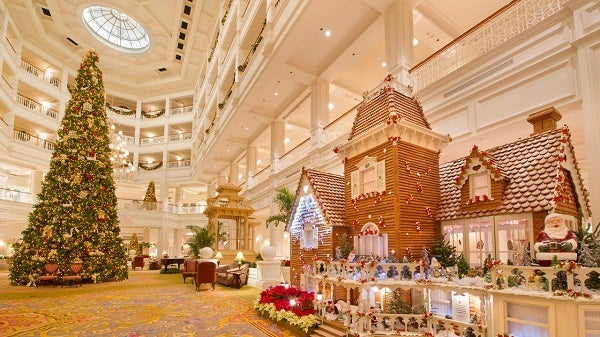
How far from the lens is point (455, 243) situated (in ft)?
23.9

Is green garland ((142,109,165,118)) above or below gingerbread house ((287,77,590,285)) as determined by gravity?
above

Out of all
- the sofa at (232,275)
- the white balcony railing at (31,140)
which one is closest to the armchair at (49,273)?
the sofa at (232,275)

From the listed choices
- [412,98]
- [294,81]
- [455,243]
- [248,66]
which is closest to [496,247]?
[455,243]

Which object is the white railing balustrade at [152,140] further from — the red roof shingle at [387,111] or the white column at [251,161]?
the red roof shingle at [387,111]

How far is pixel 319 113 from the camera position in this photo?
52.8 feet

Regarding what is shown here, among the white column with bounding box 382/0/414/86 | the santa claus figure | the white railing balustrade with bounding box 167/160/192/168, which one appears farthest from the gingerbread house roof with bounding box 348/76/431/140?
the white railing balustrade with bounding box 167/160/192/168

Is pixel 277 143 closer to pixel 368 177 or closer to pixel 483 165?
pixel 368 177

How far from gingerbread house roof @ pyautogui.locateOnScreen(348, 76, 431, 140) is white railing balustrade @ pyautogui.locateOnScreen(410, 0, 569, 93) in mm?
2592

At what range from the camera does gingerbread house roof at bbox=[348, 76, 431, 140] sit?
7631mm

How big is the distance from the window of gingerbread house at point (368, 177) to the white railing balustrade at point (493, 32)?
13.3 feet

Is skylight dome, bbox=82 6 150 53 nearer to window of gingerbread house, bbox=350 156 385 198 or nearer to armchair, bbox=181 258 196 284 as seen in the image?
armchair, bbox=181 258 196 284

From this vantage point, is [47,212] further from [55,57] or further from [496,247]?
[55,57]

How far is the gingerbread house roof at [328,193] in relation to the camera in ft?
27.7

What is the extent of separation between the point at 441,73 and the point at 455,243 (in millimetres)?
5750
